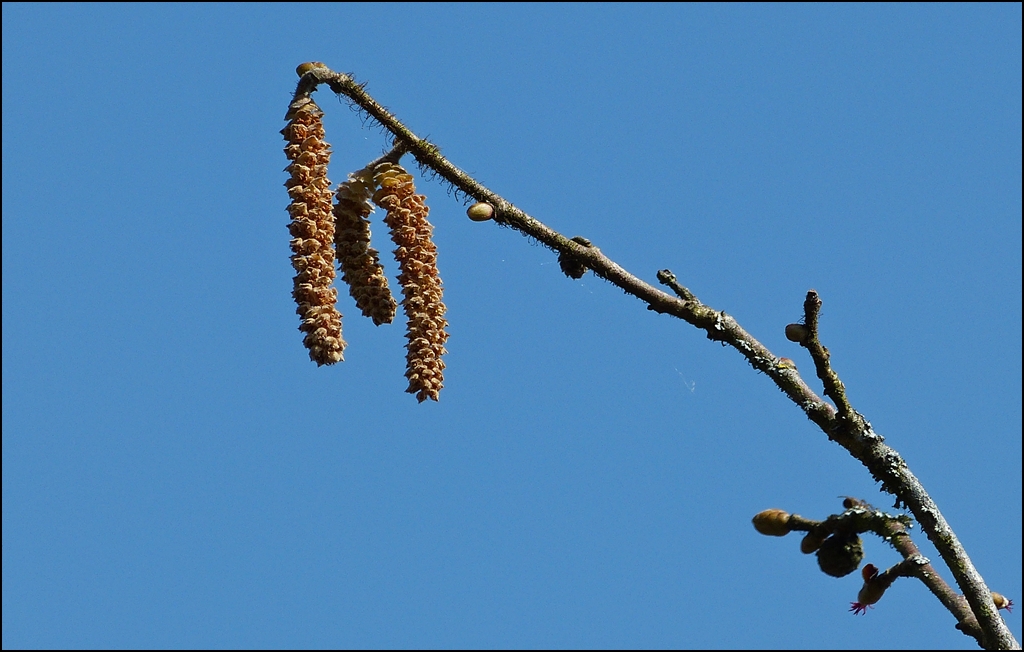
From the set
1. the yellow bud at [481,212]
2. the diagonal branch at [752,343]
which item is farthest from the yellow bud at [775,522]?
the yellow bud at [481,212]

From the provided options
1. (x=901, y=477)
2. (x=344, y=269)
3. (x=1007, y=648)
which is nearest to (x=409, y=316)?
(x=344, y=269)

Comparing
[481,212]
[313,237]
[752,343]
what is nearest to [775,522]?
[752,343]

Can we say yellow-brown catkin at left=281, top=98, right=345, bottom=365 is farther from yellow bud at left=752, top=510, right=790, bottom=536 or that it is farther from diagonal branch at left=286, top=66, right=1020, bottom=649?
yellow bud at left=752, top=510, right=790, bottom=536

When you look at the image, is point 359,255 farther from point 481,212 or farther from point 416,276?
point 481,212

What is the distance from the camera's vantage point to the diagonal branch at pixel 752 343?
3793 mm

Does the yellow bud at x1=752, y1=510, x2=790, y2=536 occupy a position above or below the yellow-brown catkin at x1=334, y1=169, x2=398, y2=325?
below

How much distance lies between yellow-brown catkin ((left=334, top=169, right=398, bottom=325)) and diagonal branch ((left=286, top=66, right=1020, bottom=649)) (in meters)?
0.26

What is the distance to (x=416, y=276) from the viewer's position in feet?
12.7

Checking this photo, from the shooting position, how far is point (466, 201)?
152 inches

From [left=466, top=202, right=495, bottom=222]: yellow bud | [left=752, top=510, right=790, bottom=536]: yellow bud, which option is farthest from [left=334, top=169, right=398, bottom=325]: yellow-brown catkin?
[left=752, top=510, right=790, bottom=536]: yellow bud

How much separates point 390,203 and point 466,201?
278mm

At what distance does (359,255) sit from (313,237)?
1.20 feet

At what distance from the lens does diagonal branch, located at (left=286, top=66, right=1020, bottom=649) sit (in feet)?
12.4

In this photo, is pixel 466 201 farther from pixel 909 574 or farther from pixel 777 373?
pixel 909 574
